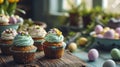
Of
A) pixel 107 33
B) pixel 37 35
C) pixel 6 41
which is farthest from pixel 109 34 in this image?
pixel 6 41

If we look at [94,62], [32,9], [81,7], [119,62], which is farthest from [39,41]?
[32,9]

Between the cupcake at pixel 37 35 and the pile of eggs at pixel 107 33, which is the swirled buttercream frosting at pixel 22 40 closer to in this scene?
the cupcake at pixel 37 35

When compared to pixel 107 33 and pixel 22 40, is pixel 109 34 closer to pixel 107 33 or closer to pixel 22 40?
pixel 107 33

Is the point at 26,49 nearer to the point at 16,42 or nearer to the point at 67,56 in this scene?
the point at 16,42

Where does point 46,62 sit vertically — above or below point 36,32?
below

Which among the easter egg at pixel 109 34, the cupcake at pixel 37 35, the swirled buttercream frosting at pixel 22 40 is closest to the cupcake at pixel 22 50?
the swirled buttercream frosting at pixel 22 40
